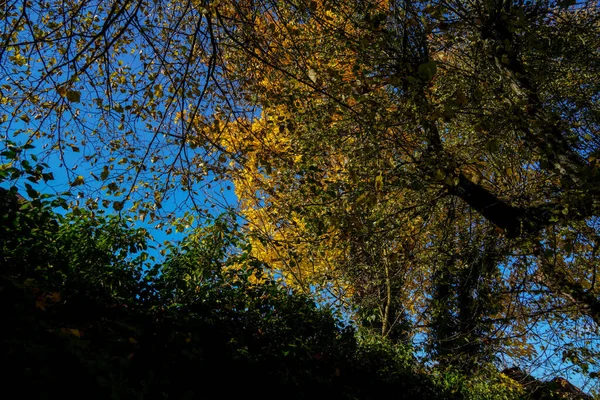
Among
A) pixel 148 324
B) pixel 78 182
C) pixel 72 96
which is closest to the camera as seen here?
pixel 72 96

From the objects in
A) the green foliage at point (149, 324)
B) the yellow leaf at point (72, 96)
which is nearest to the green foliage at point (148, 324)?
the green foliage at point (149, 324)

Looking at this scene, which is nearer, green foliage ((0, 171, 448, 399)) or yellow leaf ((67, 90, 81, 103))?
green foliage ((0, 171, 448, 399))

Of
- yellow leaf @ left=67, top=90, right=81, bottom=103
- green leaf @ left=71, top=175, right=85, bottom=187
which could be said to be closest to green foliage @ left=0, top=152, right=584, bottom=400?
green leaf @ left=71, top=175, right=85, bottom=187

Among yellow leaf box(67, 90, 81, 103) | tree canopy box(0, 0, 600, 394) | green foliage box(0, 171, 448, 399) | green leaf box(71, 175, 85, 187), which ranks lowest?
green foliage box(0, 171, 448, 399)

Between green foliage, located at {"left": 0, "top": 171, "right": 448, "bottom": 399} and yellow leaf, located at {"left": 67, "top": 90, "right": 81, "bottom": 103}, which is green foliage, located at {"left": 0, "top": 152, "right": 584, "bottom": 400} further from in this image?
yellow leaf, located at {"left": 67, "top": 90, "right": 81, "bottom": 103}

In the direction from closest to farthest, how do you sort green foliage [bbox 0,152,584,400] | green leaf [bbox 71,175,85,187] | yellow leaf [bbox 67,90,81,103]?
1. green foliage [bbox 0,152,584,400]
2. yellow leaf [bbox 67,90,81,103]
3. green leaf [bbox 71,175,85,187]

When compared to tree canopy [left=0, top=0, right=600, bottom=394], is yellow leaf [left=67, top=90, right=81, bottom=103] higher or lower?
lower

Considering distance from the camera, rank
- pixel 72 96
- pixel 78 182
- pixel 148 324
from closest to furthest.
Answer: pixel 72 96 → pixel 148 324 → pixel 78 182

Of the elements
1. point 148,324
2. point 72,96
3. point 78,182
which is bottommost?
point 148,324

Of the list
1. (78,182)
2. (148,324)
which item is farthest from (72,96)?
(148,324)

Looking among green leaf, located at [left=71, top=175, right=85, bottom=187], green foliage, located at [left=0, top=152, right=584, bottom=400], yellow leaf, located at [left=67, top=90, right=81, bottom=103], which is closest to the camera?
green foliage, located at [left=0, top=152, right=584, bottom=400]

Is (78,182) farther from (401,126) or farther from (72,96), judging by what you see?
(401,126)

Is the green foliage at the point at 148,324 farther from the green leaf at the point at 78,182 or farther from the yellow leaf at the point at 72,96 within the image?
the yellow leaf at the point at 72,96

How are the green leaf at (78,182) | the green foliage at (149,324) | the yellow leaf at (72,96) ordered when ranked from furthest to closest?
the green leaf at (78,182) < the yellow leaf at (72,96) < the green foliage at (149,324)
